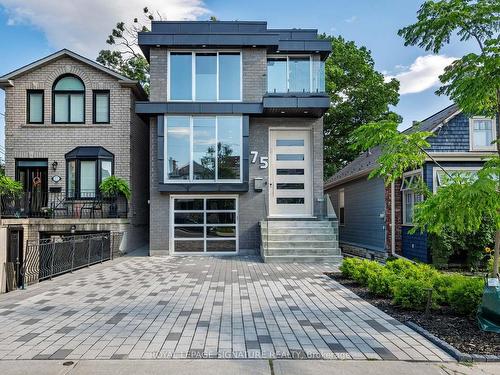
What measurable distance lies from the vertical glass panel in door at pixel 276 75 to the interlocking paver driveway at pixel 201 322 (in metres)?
7.60

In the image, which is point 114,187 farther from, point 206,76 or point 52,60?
point 52,60

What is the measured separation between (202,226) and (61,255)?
518 cm

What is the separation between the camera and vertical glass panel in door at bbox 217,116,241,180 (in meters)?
13.5

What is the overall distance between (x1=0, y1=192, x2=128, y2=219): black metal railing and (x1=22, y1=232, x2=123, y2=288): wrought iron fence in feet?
6.03

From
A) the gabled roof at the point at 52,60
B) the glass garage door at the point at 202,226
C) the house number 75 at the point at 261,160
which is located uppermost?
the gabled roof at the point at 52,60

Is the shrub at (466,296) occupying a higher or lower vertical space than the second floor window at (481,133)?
lower

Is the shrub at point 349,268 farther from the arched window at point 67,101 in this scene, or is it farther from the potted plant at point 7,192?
the arched window at point 67,101

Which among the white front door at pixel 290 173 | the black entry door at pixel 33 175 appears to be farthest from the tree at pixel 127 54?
the white front door at pixel 290 173

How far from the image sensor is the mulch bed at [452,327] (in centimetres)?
437

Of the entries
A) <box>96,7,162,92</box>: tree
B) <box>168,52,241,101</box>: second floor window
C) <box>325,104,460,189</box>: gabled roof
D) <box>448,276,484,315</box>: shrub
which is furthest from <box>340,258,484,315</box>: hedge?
<box>96,7,162,92</box>: tree

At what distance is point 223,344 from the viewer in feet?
14.7

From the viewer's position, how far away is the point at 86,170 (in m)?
14.9

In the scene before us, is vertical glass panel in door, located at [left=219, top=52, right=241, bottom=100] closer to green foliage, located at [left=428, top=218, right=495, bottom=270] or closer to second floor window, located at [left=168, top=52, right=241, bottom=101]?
second floor window, located at [left=168, top=52, right=241, bottom=101]

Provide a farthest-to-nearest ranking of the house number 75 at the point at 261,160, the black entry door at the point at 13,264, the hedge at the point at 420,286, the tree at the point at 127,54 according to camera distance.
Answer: the tree at the point at 127,54
the house number 75 at the point at 261,160
the black entry door at the point at 13,264
the hedge at the point at 420,286
